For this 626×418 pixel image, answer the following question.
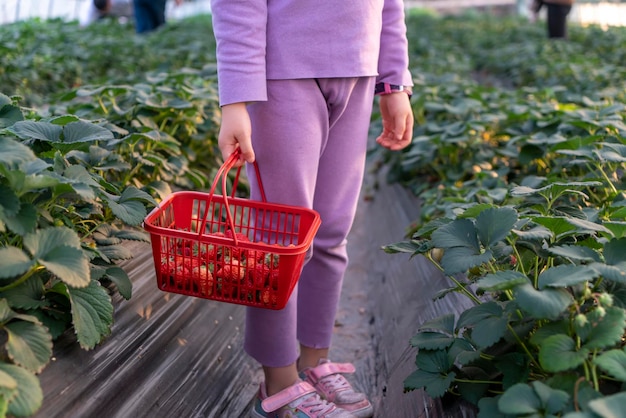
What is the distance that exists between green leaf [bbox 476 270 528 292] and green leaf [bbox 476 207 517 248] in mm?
125

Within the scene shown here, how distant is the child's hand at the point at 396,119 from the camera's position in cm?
191

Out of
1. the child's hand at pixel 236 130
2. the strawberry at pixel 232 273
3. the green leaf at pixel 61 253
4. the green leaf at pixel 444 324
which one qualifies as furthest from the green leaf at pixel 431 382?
the green leaf at pixel 61 253

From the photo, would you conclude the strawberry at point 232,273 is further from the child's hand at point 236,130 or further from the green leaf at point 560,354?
the green leaf at point 560,354

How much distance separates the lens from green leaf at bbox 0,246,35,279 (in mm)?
1209

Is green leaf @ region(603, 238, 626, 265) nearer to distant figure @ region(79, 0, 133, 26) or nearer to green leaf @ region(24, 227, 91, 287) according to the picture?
green leaf @ region(24, 227, 91, 287)

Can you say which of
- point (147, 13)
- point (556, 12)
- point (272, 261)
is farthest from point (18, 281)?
point (147, 13)

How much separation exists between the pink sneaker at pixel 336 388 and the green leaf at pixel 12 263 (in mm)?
957

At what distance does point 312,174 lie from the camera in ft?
5.71

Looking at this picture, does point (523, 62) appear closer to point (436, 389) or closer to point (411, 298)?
point (411, 298)

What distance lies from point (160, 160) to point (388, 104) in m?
0.77

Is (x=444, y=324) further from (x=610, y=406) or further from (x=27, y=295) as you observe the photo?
(x=27, y=295)

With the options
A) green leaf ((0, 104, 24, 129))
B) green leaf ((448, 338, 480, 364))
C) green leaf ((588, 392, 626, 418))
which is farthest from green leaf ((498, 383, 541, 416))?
green leaf ((0, 104, 24, 129))

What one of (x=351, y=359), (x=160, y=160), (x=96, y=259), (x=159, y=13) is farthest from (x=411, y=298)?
(x=159, y=13)

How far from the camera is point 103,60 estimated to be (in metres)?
6.16
